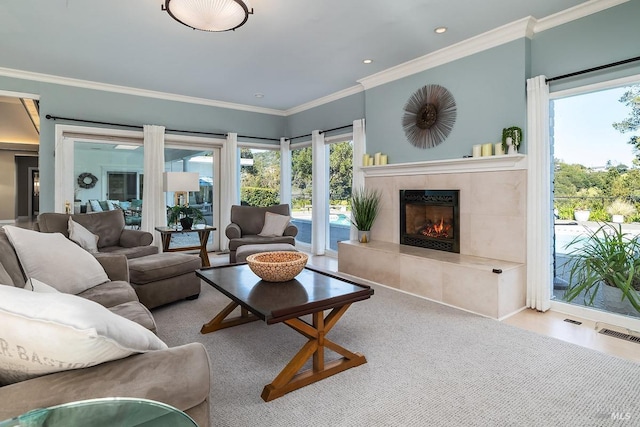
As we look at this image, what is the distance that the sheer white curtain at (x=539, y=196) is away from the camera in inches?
129

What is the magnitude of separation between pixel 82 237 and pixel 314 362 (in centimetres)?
298

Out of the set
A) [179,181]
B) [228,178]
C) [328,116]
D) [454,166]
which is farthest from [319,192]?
[454,166]

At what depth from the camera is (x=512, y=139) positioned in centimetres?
337

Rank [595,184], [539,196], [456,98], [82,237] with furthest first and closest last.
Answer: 1. [456,98]
2. [82,237]
3. [539,196]
4. [595,184]

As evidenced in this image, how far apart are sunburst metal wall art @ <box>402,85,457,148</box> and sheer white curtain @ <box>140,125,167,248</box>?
379 cm

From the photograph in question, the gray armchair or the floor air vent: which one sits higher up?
the gray armchair

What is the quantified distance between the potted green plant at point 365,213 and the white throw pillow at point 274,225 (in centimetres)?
108

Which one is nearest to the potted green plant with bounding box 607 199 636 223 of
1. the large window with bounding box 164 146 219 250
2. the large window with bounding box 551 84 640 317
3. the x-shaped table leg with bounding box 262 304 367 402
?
the large window with bounding box 551 84 640 317

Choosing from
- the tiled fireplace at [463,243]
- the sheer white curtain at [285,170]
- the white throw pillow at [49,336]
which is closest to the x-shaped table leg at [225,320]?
the white throw pillow at [49,336]

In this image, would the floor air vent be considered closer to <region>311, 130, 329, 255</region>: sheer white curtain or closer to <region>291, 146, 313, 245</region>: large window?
<region>311, 130, 329, 255</region>: sheer white curtain

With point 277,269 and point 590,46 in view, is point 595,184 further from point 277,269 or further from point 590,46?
point 277,269

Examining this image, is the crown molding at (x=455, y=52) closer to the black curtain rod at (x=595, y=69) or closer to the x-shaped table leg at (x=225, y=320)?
the black curtain rod at (x=595, y=69)

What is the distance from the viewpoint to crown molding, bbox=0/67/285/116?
15.0ft

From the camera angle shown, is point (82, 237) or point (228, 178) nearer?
point (82, 237)
